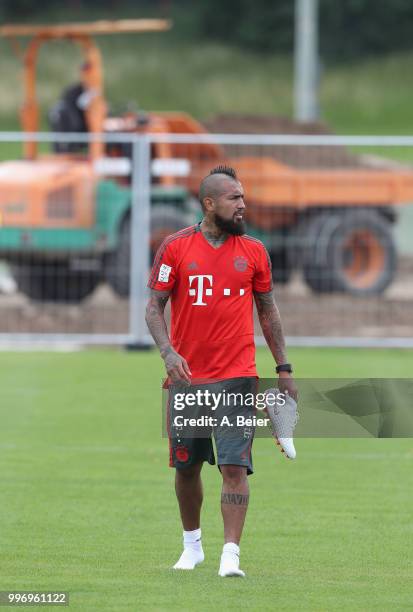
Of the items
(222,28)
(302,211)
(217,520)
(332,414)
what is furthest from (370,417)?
(222,28)

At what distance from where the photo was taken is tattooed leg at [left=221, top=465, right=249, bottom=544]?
7.44 metres

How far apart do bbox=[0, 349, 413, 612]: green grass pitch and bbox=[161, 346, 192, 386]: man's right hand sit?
87 centimetres

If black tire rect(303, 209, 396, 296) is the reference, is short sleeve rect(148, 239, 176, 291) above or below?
above

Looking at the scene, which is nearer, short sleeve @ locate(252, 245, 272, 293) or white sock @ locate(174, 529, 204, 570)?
short sleeve @ locate(252, 245, 272, 293)

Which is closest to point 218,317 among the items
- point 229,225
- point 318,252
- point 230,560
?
point 229,225

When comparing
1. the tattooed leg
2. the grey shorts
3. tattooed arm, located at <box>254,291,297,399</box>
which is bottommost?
the tattooed leg

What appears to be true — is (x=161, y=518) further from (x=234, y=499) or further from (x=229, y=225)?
(x=229, y=225)

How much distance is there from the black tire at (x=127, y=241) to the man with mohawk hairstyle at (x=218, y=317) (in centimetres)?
1277

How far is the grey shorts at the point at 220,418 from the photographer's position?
7457 millimetres

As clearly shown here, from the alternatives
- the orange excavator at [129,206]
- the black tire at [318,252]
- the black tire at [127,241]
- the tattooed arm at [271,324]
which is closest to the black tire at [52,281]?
the orange excavator at [129,206]

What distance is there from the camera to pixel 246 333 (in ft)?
24.8

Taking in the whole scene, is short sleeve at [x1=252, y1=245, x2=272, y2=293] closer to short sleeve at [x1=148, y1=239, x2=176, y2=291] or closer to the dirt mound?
short sleeve at [x1=148, y1=239, x2=176, y2=291]

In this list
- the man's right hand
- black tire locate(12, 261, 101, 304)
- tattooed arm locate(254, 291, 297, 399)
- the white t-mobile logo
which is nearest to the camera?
the man's right hand

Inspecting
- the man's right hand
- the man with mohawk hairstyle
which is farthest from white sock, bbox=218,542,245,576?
the man's right hand
